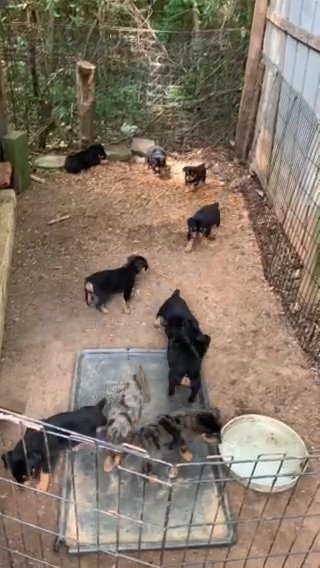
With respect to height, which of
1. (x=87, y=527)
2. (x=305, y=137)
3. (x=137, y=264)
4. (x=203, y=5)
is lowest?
(x=87, y=527)

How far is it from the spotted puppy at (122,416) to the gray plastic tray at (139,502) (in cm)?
12

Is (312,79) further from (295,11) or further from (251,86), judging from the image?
(251,86)

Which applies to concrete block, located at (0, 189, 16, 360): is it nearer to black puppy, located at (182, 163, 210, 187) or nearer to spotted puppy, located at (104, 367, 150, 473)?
spotted puppy, located at (104, 367, 150, 473)

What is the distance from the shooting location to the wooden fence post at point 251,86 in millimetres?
6141

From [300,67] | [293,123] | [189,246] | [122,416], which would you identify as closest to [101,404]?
[122,416]

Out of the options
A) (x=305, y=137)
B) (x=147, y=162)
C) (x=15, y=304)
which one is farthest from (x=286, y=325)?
(x=147, y=162)

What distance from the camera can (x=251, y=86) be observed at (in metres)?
6.44

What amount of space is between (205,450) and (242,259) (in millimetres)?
2296

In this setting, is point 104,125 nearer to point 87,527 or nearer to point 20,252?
point 20,252

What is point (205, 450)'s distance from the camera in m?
3.13

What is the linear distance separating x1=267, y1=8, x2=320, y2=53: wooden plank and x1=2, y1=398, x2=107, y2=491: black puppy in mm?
3469

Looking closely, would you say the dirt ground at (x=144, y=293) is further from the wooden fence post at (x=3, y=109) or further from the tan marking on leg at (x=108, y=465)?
the wooden fence post at (x=3, y=109)

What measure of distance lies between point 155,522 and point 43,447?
70 cm

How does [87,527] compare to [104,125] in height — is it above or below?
below
